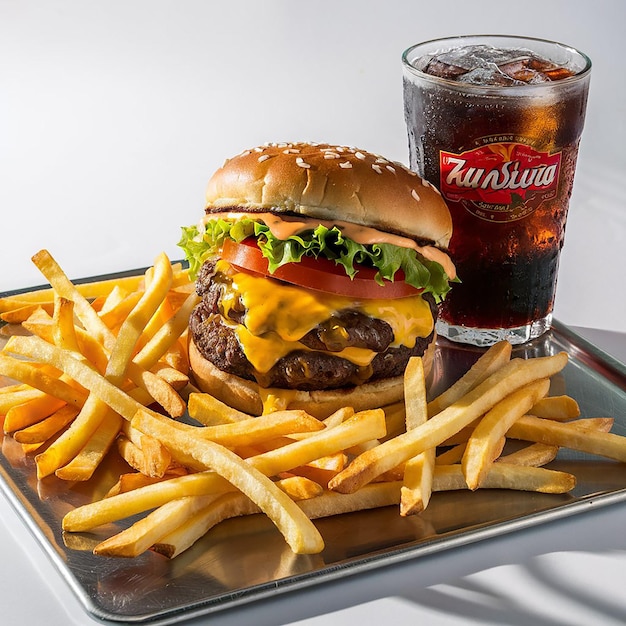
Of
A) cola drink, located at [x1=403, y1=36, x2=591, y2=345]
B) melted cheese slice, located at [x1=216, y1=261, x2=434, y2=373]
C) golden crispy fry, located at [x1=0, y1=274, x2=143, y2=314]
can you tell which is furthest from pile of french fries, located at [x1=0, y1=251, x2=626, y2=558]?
cola drink, located at [x1=403, y1=36, x2=591, y2=345]

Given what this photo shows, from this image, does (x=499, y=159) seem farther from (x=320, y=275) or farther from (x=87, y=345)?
(x=87, y=345)

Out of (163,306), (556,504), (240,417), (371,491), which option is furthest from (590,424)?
(163,306)

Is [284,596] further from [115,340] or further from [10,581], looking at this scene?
[115,340]

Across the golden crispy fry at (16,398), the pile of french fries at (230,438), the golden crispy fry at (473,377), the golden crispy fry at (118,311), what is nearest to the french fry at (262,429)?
the pile of french fries at (230,438)

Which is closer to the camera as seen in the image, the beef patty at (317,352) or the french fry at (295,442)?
the french fry at (295,442)

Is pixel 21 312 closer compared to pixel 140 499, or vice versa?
pixel 140 499

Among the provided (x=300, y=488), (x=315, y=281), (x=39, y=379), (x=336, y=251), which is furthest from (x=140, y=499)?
(x=336, y=251)

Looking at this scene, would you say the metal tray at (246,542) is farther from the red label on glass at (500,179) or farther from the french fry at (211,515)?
the red label on glass at (500,179)
